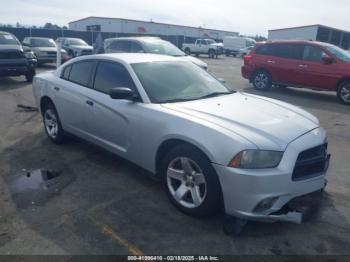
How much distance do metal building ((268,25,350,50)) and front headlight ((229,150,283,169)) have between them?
4280 centimetres

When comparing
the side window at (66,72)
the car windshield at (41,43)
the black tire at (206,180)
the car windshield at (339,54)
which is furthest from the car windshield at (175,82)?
the car windshield at (41,43)

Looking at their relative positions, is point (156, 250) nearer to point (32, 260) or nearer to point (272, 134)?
point (32, 260)

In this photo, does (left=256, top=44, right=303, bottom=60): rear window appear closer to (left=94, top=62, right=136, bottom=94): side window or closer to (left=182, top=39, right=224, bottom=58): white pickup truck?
(left=94, top=62, right=136, bottom=94): side window

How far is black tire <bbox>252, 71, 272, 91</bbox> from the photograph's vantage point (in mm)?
12617

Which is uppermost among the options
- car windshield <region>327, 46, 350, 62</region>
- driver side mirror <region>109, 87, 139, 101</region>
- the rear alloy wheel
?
car windshield <region>327, 46, 350, 62</region>

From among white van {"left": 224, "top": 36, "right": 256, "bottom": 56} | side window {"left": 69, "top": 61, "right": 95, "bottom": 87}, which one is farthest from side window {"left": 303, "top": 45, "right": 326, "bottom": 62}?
white van {"left": 224, "top": 36, "right": 256, "bottom": 56}

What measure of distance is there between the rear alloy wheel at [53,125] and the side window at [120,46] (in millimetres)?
7987

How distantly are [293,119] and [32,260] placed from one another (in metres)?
2.93

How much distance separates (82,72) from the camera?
5.34m

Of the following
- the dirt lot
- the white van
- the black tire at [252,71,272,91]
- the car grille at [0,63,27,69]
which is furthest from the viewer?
the white van

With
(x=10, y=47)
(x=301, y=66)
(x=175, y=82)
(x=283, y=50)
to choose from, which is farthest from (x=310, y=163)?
(x=10, y=47)

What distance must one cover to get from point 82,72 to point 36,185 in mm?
1844

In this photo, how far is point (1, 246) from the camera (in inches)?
126

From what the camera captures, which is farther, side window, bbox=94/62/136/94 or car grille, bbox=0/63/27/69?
car grille, bbox=0/63/27/69
